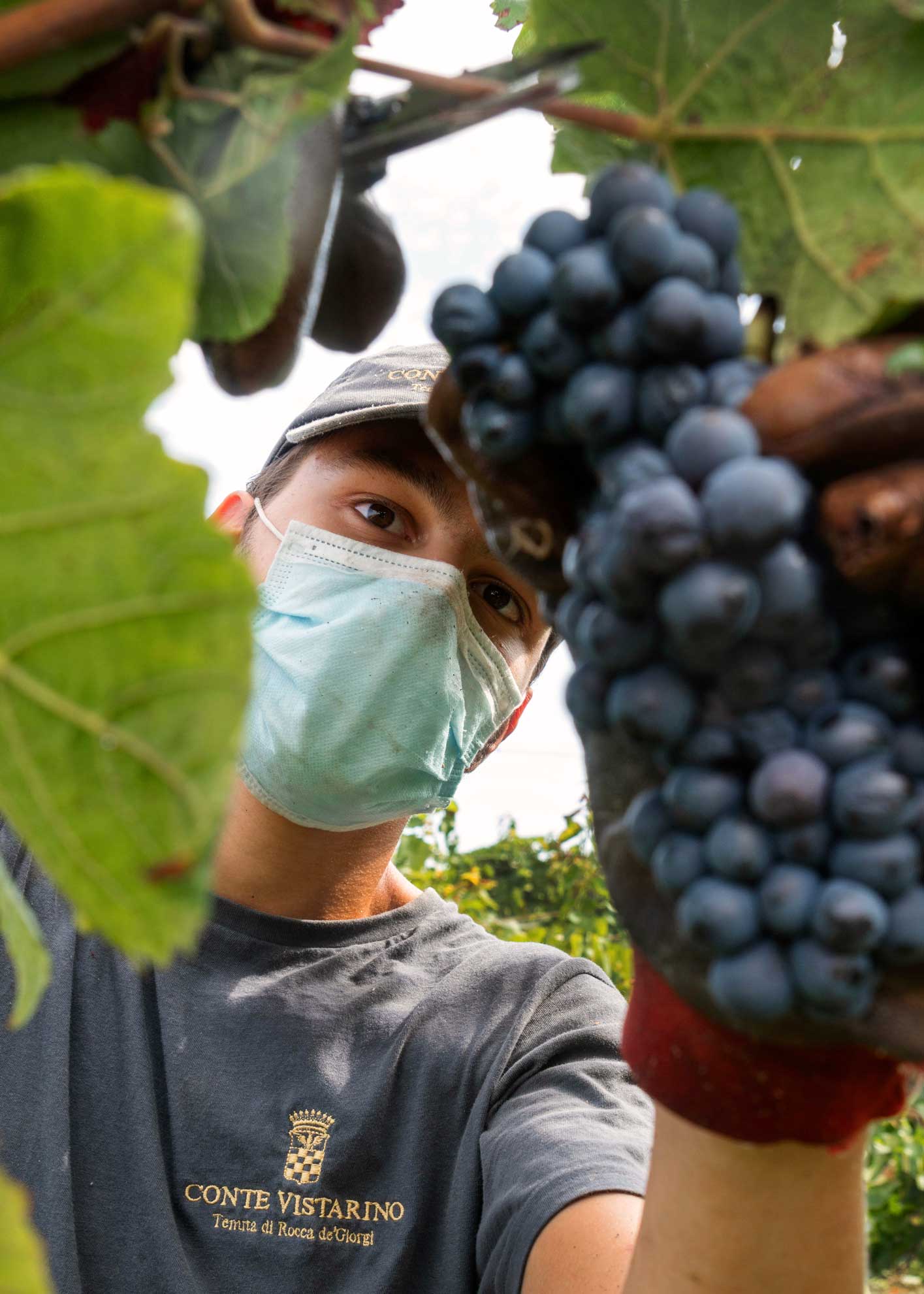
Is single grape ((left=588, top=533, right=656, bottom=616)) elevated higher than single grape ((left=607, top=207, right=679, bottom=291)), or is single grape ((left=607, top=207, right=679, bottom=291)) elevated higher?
single grape ((left=607, top=207, right=679, bottom=291))

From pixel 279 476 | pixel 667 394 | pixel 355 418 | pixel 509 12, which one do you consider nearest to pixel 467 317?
pixel 667 394

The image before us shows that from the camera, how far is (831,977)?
51 centimetres

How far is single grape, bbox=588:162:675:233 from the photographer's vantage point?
0.56m

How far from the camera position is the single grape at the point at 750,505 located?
1.58ft

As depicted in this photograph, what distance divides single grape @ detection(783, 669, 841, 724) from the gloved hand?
8cm

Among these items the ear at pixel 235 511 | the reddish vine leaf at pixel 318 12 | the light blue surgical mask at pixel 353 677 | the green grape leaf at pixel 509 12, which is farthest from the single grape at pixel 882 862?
the ear at pixel 235 511

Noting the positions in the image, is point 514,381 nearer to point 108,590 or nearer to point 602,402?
point 602,402

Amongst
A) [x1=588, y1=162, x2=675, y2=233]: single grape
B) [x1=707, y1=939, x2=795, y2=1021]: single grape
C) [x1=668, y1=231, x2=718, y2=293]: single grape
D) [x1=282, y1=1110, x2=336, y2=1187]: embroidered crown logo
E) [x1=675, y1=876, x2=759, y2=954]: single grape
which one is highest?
[x1=588, y1=162, x2=675, y2=233]: single grape

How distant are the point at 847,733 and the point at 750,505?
0.39ft

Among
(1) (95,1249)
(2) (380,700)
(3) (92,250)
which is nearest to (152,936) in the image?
(3) (92,250)

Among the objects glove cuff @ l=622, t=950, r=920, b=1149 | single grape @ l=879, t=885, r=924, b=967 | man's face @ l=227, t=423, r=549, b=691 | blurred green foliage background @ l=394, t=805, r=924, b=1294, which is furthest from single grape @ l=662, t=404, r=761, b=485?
blurred green foliage background @ l=394, t=805, r=924, b=1294

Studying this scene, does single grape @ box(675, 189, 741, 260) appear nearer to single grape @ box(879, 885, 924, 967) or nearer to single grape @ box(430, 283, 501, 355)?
single grape @ box(430, 283, 501, 355)

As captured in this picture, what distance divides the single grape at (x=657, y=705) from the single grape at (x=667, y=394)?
0.40 feet

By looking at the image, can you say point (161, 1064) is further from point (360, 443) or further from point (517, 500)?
point (517, 500)
